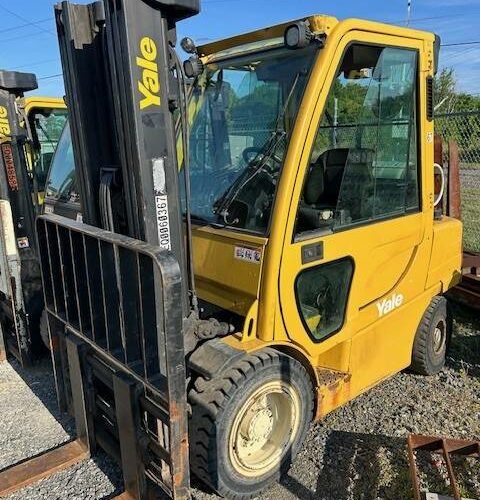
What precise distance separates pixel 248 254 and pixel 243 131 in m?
0.78

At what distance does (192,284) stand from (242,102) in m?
1.13

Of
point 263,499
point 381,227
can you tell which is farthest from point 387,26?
point 263,499

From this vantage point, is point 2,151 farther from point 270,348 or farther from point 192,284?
point 270,348

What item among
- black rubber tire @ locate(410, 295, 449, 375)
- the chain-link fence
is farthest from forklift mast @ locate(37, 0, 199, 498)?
the chain-link fence

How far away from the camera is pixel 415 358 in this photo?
3.94m

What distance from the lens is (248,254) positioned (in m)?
2.65

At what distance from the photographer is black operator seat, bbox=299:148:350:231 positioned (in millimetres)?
2766

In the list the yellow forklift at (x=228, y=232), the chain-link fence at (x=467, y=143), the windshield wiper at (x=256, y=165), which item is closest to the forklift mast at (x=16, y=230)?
the yellow forklift at (x=228, y=232)

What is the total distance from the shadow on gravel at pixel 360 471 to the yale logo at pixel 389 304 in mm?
818

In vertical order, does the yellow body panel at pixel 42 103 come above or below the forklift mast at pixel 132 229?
above

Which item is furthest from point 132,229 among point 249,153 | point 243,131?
point 243,131

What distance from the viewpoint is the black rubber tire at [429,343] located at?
152 inches

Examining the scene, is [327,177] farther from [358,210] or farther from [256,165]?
[256,165]

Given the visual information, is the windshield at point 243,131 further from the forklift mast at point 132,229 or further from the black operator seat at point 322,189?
the forklift mast at point 132,229
